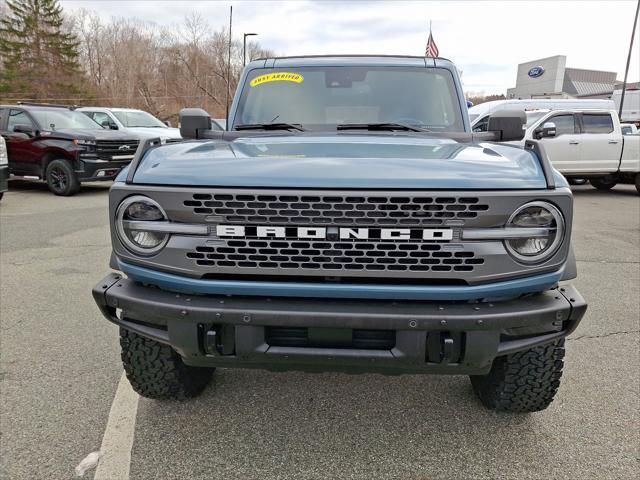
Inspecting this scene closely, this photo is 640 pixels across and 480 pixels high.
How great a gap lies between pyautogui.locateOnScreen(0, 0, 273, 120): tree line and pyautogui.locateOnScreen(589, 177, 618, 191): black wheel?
37313 millimetres

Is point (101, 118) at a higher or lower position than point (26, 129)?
higher

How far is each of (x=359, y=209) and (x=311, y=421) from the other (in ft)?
4.25

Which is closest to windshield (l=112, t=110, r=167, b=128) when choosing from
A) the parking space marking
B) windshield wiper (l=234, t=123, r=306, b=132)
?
windshield wiper (l=234, t=123, r=306, b=132)

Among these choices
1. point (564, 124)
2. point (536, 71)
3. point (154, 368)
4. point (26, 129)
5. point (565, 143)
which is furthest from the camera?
point (536, 71)

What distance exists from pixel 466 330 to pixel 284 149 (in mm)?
1174

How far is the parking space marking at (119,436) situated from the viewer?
7.19ft

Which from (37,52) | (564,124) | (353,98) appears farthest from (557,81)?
(353,98)

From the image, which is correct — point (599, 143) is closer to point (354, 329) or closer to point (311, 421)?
point (311, 421)

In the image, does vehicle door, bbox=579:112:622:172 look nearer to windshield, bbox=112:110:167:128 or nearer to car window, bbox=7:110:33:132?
windshield, bbox=112:110:167:128

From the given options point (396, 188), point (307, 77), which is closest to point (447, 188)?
point (396, 188)

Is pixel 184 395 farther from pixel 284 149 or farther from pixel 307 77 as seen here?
pixel 307 77

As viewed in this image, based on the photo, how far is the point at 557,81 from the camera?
176 feet

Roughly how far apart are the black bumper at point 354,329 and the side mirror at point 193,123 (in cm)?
172

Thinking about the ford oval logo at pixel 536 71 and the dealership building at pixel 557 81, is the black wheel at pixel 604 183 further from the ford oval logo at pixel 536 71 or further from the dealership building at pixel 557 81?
the ford oval logo at pixel 536 71
